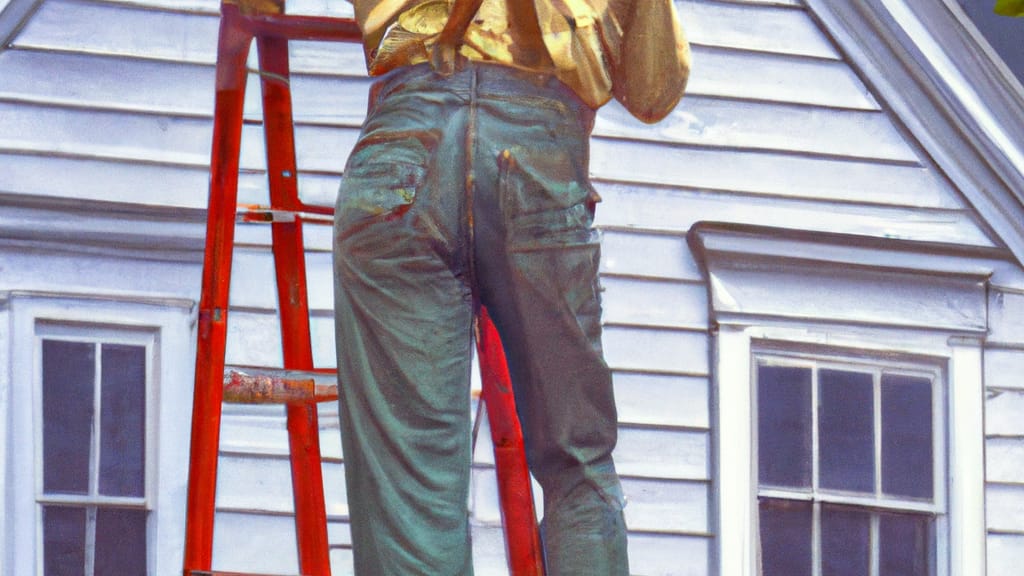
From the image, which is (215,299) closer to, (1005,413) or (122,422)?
(122,422)

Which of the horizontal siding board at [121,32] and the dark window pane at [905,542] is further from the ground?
the horizontal siding board at [121,32]

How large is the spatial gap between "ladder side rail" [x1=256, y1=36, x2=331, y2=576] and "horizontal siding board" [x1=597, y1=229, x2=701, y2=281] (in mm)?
1221

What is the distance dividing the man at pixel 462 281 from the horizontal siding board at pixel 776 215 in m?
1.58

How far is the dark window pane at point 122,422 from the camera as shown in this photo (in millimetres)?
3635

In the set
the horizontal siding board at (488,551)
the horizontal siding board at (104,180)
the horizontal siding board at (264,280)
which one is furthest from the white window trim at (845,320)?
the horizontal siding board at (104,180)

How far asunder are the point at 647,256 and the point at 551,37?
1625 mm

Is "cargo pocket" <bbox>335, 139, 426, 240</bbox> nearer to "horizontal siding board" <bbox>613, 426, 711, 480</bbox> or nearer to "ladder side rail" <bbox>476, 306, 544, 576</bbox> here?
"ladder side rail" <bbox>476, 306, 544, 576</bbox>

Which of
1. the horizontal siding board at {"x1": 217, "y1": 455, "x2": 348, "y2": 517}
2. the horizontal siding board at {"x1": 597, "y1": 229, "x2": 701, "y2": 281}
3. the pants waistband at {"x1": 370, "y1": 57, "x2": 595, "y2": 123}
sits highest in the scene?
the pants waistband at {"x1": 370, "y1": 57, "x2": 595, "y2": 123}

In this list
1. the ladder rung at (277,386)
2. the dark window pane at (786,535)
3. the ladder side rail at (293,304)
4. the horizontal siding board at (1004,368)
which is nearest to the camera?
the ladder rung at (277,386)

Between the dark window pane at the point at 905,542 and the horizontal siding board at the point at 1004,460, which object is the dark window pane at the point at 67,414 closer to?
the dark window pane at the point at 905,542

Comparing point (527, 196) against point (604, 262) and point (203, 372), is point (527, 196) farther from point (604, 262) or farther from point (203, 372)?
point (604, 262)

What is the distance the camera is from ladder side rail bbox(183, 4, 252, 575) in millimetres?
2518

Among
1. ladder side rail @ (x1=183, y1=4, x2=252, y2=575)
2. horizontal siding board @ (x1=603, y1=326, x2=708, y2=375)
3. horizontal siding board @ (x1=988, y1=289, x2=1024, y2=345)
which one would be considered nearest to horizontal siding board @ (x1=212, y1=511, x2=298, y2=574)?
horizontal siding board @ (x1=603, y1=326, x2=708, y2=375)

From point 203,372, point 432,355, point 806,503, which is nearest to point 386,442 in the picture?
point 432,355
